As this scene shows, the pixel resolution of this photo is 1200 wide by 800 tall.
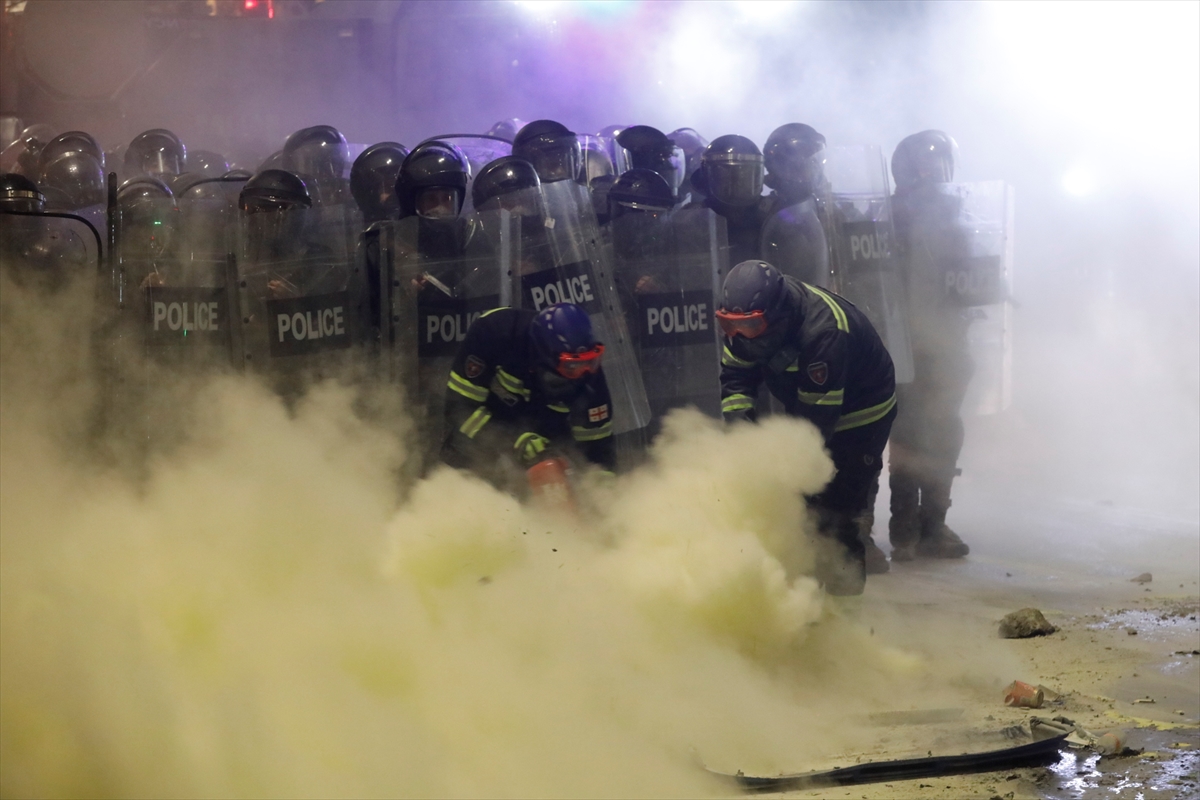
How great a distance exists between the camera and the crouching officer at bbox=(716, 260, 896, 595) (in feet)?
15.4

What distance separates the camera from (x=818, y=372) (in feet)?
15.5

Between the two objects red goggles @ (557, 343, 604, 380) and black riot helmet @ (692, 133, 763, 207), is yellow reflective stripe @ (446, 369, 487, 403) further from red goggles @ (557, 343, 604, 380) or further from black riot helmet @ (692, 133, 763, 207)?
black riot helmet @ (692, 133, 763, 207)

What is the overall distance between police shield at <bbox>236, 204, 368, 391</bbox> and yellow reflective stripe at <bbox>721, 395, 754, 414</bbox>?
196 cm

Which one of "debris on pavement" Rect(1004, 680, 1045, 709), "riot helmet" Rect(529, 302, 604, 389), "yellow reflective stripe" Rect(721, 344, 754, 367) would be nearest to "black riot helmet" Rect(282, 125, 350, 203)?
"riot helmet" Rect(529, 302, 604, 389)

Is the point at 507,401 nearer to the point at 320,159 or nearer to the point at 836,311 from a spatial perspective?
the point at 836,311

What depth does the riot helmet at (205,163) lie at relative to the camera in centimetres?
827

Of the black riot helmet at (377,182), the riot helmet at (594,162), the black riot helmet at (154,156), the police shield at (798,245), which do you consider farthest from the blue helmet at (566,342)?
the black riot helmet at (154,156)

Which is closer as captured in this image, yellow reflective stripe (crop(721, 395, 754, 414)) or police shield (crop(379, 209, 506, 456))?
yellow reflective stripe (crop(721, 395, 754, 414))

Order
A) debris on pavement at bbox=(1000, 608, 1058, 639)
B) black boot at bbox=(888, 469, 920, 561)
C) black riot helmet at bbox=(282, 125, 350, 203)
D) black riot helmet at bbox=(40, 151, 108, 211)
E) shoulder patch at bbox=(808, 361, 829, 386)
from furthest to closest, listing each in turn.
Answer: black riot helmet at bbox=(40, 151, 108, 211) → black riot helmet at bbox=(282, 125, 350, 203) → black boot at bbox=(888, 469, 920, 561) → debris on pavement at bbox=(1000, 608, 1058, 639) → shoulder patch at bbox=(808, 361, 829, 386)

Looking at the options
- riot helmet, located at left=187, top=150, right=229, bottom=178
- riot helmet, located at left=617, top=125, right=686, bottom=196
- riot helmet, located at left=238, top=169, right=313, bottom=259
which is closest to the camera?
riot helmet, located at left=238, top=169, right=313, bottom=259

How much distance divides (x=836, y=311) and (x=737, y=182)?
1.71 meters

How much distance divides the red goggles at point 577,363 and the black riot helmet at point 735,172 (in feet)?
6.64

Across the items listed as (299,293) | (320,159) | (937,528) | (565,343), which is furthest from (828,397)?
(320,159)

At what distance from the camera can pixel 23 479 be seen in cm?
501
